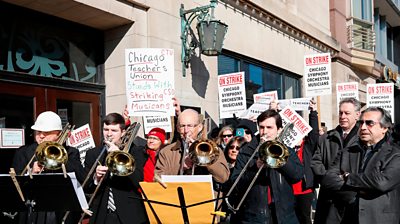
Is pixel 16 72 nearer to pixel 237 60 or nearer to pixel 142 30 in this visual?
pixel 142 30

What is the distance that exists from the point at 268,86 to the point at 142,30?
17.5 ft

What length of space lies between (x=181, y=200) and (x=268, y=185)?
40.2 inches

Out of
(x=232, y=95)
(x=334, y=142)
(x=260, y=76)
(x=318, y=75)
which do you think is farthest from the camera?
(x=260, y=76)

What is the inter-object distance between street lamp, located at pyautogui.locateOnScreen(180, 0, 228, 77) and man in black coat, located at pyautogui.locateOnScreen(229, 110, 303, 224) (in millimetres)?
4459

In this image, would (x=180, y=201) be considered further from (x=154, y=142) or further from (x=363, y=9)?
(x=363, y=9)

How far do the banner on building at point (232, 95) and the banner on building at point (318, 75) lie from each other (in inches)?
55.9

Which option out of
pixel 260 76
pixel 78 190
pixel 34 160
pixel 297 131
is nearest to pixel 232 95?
pixel 297 131

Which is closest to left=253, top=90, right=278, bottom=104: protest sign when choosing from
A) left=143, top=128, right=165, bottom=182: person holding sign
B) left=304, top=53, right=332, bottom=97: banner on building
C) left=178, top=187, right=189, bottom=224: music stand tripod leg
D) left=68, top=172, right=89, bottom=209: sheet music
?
left=304, top=53, right=332, bottom=97: banner on building

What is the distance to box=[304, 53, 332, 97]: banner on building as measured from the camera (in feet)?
30.0

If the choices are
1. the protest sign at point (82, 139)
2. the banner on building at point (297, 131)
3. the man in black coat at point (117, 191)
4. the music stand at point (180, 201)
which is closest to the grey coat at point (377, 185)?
the music stand at point (180, 201)

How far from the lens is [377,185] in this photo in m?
4.29

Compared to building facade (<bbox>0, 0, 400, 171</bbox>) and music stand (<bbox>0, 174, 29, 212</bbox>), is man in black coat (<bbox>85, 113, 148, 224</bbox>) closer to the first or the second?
music stand (<bbox>0, 174, 29, 212</bbox>)

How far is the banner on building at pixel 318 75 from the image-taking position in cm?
916

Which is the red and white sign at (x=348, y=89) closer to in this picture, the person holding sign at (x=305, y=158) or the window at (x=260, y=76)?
the window at (x=260, y=76)
